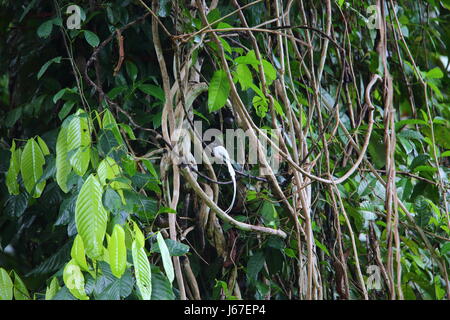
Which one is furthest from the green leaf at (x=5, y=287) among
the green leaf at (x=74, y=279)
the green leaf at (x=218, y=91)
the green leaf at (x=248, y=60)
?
the green leaf at (x=248, y=60)

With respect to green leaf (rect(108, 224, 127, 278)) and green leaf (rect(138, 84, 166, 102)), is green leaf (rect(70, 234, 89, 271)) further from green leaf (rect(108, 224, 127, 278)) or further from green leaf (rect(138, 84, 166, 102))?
green leaf (rect(138, 84, 166, 102))

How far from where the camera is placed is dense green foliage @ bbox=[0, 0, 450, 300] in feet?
3.18

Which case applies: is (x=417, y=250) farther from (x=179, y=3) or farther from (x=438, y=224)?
(x=179, y=3)

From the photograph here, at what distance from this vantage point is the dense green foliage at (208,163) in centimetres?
97

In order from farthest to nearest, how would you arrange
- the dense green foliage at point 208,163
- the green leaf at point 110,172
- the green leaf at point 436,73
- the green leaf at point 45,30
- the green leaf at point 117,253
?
the green leaf at point 436,73 → the green leaf at point 45,30 → the dense green foliage at point 208,163 → the green leaf at point 110,172 → the green leaf at point 117,253

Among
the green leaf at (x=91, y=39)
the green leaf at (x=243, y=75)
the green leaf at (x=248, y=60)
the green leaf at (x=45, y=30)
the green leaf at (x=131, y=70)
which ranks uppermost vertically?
the green leaf at (x=45, y=30)


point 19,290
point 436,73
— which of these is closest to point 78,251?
point 19,290

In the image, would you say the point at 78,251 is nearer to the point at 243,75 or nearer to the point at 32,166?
the point at 32,166

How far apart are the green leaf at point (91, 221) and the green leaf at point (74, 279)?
1.3 inches

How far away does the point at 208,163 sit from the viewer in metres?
1.13

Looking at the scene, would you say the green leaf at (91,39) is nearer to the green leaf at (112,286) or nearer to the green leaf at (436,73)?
the green leaf at (112,286)

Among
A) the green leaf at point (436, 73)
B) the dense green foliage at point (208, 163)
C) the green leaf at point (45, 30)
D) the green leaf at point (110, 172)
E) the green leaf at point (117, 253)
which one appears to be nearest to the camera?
the green leaf at point (117, 253)

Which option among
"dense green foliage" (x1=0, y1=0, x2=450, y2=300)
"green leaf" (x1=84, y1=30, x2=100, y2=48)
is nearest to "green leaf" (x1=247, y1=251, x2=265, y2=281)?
"dense green foliage" (x1=0, y1=0, x2=450, y2=300)

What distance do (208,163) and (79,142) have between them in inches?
12.1
